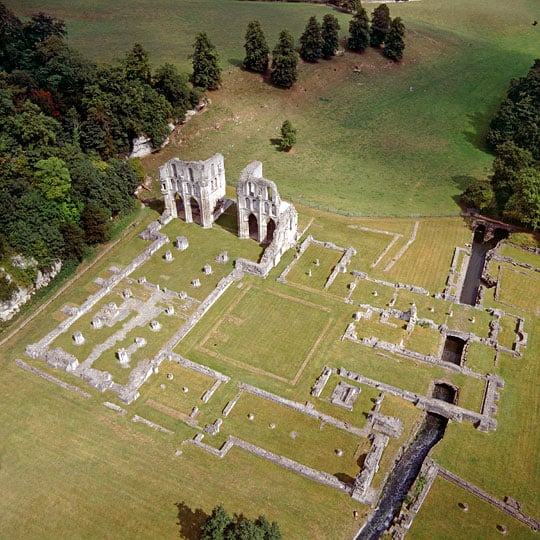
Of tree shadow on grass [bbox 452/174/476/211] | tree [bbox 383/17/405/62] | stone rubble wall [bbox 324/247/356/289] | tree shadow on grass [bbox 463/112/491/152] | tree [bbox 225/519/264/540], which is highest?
tree [bbox 383/17/405/62]

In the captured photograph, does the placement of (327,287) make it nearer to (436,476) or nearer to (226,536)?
(436,476)

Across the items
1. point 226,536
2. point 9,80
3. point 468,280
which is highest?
point 9,80

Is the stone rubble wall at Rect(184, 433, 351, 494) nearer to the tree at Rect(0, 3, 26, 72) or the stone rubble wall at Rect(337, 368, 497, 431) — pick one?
the stone rubble wall at Rect(337, 368, 497, 431)

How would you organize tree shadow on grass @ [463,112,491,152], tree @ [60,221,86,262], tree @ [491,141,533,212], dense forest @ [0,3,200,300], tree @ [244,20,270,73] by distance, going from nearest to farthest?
dense forest @ [0,3,200,300]
tree @ [60,221,86,262]
tree @ [491,141,533,212]
tree shadow on grass @ [463,112,491,152]
tree @ [244,20,270,73]

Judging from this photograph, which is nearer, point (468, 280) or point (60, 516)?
point (60, 516)

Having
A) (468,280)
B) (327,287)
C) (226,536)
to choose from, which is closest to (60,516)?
(226,536)

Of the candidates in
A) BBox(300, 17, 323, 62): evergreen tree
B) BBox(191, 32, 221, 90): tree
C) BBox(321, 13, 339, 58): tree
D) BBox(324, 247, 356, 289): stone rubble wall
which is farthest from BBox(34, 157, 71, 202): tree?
BBox(321, 13, 339, 58): tree

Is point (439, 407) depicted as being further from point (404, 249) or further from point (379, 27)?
point (379, 27)
